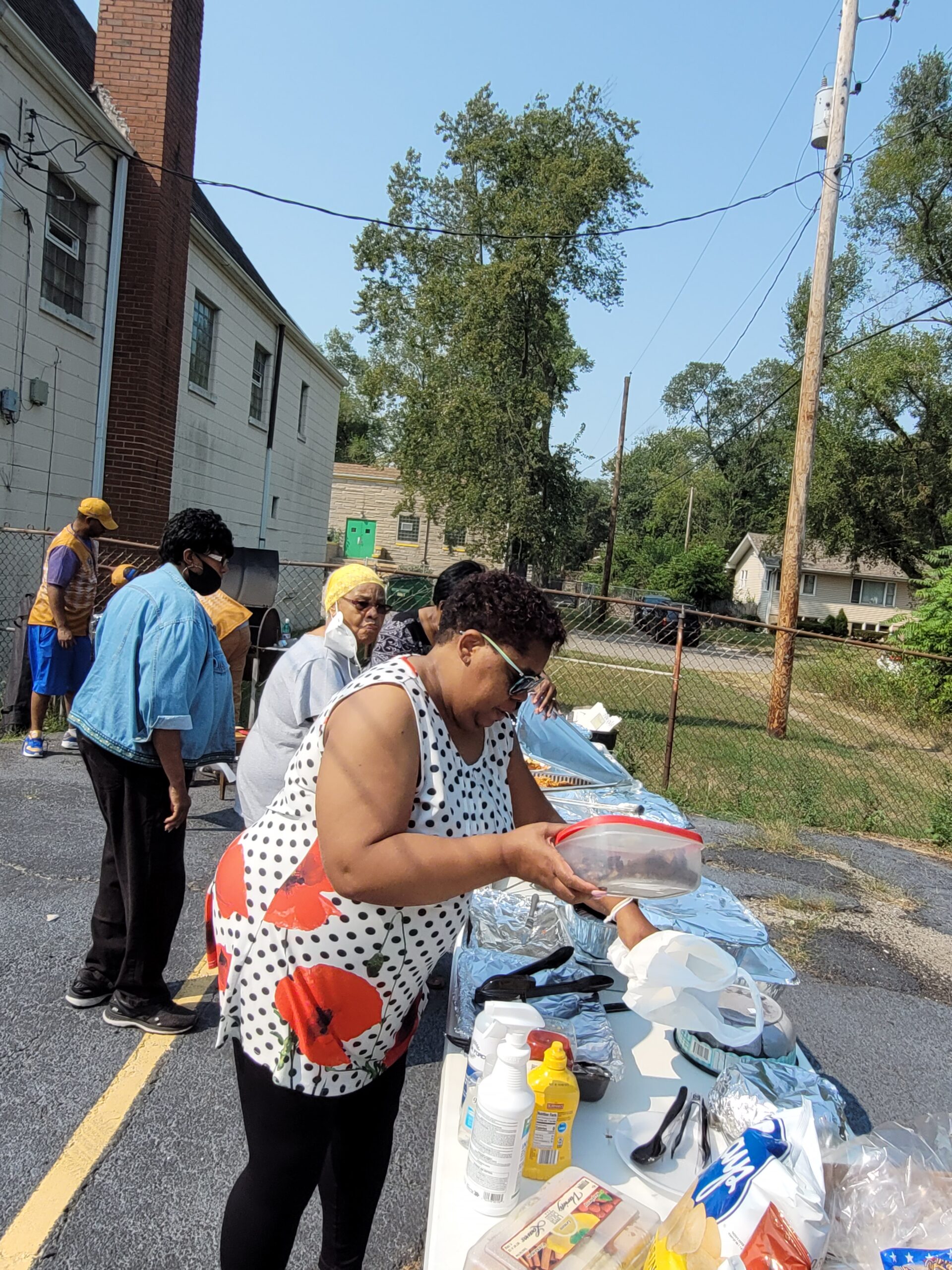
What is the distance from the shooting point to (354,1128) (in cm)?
176

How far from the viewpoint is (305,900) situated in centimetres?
151

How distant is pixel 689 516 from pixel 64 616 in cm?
5334

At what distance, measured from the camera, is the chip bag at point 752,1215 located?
1.16m

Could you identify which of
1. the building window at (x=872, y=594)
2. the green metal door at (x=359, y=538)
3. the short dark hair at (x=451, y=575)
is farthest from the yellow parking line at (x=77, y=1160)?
the building window at (x=872, y=594)

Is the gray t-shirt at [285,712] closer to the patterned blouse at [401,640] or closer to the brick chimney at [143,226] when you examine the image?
the patterned blouse at [401,640]

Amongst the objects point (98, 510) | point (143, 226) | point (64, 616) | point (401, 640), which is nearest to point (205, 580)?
point (401, 640)

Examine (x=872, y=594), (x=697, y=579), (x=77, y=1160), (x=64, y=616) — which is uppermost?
(x=872, y=594)

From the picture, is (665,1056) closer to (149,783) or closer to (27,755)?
(149,783)

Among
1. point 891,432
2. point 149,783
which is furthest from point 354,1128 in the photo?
point 891,432

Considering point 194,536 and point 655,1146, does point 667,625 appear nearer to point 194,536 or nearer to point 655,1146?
point 194,536

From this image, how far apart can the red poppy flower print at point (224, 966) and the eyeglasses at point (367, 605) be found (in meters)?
1.72

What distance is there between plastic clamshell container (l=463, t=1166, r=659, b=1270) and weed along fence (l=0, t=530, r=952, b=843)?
494 centimetres

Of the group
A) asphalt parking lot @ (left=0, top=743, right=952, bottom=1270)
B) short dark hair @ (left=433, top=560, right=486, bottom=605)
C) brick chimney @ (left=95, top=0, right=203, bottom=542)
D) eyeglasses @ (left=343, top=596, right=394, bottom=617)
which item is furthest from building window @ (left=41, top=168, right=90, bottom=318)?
eyeglasses @ (left=343, top=596, right=394, bottom=617)

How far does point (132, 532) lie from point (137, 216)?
365 cm
